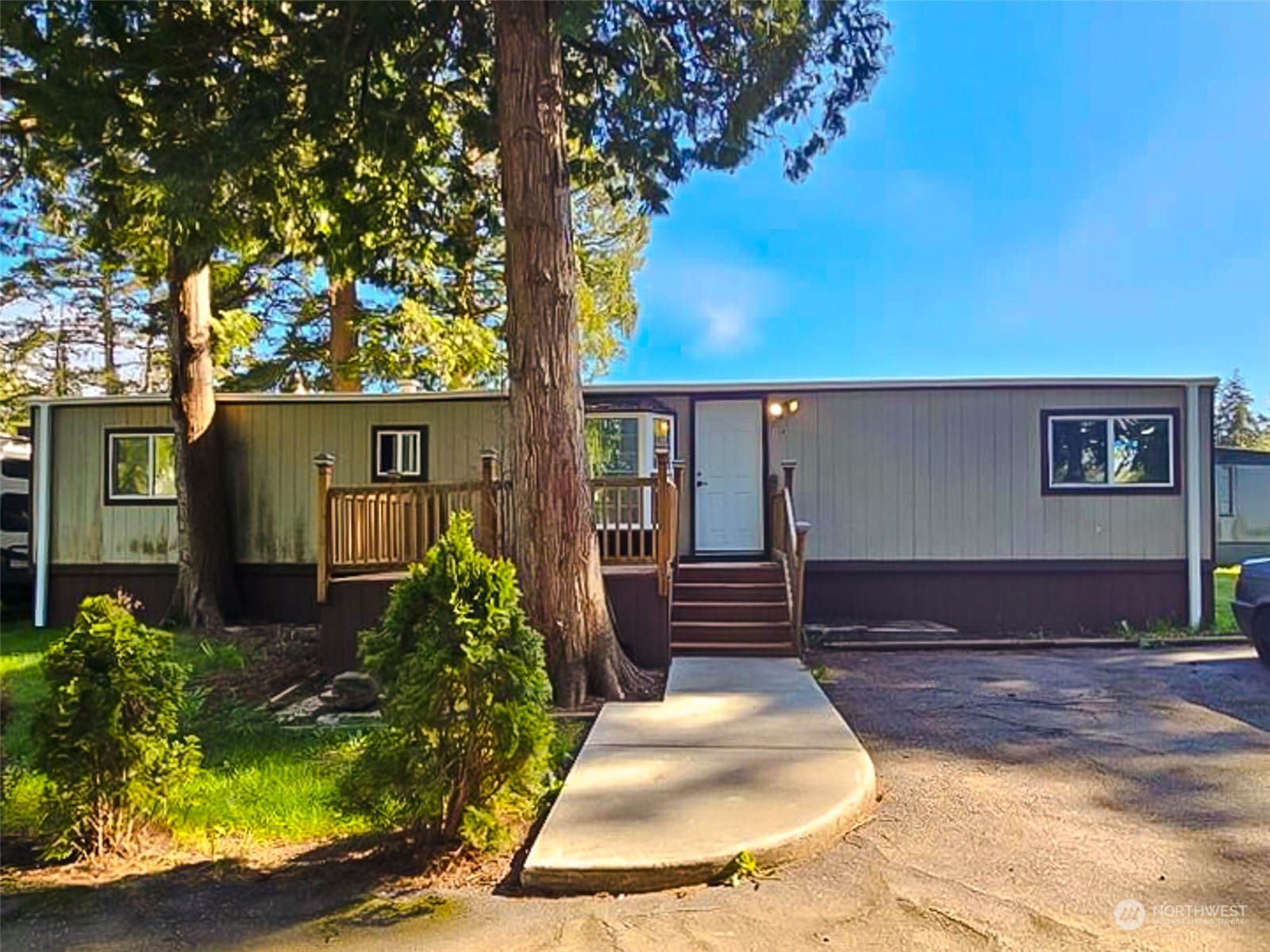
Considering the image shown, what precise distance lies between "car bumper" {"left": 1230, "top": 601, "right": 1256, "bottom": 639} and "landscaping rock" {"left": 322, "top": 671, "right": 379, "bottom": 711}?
25.1 ft

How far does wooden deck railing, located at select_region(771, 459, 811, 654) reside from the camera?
805cm

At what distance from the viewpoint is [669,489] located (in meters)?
7.73

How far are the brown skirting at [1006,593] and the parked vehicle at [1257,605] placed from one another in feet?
8.71

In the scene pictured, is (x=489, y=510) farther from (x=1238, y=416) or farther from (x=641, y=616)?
(x=1238, y=416)

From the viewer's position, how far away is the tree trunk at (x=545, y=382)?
6.51m

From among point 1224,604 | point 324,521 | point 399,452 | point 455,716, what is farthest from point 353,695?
point 1224,604

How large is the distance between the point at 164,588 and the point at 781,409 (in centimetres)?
876

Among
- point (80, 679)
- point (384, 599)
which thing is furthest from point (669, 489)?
point (80, 679)

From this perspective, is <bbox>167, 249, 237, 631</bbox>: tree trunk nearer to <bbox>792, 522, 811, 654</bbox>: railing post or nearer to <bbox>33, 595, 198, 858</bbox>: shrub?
<bbox>792, 522, 811, 654</bbox>: railing post

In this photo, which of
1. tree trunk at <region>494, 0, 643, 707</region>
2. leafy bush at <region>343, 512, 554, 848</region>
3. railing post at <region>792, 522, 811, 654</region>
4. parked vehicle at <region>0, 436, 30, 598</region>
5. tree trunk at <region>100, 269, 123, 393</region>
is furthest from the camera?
tree trunk at <region>100, 269, 123, 393</region>

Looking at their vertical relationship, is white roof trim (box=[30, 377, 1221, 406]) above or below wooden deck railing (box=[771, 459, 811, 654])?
above

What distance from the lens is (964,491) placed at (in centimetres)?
1042

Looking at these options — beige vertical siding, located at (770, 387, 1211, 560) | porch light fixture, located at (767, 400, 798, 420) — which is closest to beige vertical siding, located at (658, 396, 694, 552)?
porch light fixture, located at (767, 400, 798, 420)

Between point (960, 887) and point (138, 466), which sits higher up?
point (138, 466)
